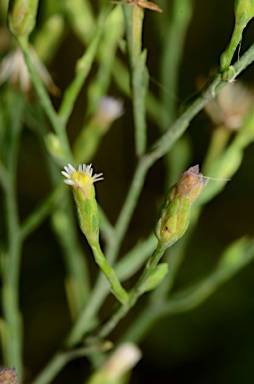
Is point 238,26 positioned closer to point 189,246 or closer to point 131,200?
point 131,200

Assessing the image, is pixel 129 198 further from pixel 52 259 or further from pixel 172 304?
pixel 52 259

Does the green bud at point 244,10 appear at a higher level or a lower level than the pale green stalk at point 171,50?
lower

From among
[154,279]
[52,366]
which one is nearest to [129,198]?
[154,279]

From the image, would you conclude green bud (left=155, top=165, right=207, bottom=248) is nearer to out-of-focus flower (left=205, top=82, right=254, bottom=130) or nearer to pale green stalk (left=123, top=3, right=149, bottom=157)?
pale green stalk (left=123, top=3, right=149, bottom=157)

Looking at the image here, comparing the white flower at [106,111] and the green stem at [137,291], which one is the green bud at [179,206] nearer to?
the green stem at [137,291]

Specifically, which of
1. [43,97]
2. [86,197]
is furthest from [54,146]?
[86,197]

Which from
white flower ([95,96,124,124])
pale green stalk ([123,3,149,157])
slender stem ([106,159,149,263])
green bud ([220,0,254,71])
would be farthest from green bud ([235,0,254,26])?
white flower ([95,96,124,124])

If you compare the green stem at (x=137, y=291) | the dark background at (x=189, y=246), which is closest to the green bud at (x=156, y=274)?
the green stem at (x=137, y=291)
